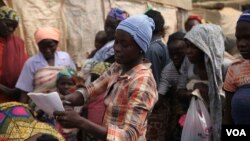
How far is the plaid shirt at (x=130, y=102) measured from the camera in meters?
2.62

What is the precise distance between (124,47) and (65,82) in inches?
75.3

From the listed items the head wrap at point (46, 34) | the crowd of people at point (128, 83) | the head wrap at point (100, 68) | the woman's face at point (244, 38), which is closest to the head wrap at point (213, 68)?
the crowd of people at point (128, 83)

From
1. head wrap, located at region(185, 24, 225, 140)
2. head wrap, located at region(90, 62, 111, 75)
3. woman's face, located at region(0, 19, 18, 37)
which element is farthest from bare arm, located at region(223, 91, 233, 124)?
woman's face, located at region(0, 19, 18, 37)

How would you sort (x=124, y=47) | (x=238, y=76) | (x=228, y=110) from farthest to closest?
(x=228, y=110) → (x=238, y=76) → (x=124, y=47)

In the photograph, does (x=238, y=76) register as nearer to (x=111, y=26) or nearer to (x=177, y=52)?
(x=177, y=52)

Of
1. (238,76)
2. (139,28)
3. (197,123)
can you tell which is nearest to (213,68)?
(197,123)

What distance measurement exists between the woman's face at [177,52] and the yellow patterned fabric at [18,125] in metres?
1.81

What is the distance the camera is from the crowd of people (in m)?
2.72

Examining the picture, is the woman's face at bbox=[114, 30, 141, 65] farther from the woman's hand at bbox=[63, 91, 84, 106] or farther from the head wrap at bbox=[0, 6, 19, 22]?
the head wrap at bbox=[0, 6, 19, 22]

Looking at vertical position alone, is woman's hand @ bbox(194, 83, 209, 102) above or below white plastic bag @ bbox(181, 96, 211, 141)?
above

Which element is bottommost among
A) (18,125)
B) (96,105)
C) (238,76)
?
(96,105)

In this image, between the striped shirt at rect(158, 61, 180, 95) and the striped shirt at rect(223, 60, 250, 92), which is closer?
the striped shirt at rect(223, 60, 250, 92)

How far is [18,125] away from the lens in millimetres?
3115

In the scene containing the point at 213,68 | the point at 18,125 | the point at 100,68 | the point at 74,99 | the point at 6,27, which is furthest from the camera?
the point at 6,27
